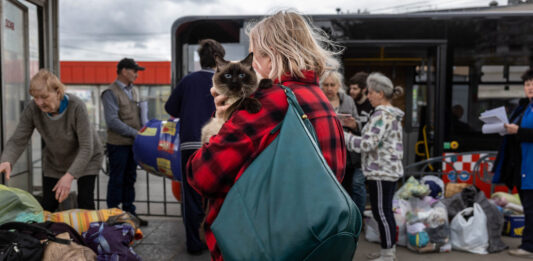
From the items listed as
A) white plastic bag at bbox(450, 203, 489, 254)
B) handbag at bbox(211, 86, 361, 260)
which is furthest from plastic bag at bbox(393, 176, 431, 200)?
handbag at bbox(211, 86, 361, 260)

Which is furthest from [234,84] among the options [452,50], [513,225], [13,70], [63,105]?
[452,50]

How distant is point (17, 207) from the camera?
330 cm

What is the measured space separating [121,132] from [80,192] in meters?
1.08

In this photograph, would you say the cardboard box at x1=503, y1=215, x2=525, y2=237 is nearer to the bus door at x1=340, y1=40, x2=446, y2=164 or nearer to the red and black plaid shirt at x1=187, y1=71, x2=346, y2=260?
the bus door at x1=340, y1=40, x2=446, y2=164

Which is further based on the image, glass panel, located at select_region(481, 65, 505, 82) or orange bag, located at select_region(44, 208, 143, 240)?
glass panel, located at select_region(481, 65, 505, 82)

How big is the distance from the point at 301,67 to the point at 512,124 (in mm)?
3673

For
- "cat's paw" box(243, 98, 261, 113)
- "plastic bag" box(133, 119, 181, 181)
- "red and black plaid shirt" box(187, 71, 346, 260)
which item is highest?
"cat's paw" box(243, 98, 261, 113)

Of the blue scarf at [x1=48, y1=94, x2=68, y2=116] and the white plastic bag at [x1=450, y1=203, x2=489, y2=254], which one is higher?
the blue scarf at [x1=48, y1=94, x2=68, y2=116]

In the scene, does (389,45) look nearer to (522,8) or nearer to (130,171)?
(522,8)

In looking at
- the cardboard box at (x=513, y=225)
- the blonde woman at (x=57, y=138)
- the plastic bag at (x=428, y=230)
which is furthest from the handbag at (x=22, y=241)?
the cardboard box at (x=513, y=225)

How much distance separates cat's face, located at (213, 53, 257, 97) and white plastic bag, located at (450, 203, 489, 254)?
149 inches

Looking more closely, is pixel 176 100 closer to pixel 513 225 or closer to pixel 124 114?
pixel 124 114

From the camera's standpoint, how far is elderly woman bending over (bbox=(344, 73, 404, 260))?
3826mm

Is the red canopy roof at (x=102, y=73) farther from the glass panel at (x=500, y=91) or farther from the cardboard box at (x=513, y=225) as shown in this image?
the cardboard box at (x=513, y=225)
